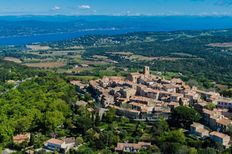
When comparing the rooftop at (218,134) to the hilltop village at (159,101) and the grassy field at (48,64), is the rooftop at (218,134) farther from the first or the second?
the grassy field at (48,64)

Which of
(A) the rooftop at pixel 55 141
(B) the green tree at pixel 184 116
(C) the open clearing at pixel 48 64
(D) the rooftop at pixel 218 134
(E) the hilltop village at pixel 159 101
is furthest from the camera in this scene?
(C) the open clearing at pixel 48 64

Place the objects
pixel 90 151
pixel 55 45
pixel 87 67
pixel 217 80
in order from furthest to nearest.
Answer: pixel 55 45
pixel 87 67
pixel 217 80
pixel 90 151

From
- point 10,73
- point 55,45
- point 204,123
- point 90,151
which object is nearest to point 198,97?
point 204,123

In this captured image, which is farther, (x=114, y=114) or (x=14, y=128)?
(x=114, y=114)

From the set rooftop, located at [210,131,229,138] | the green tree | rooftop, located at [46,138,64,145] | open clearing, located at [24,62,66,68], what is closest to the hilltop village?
rooftop, located at [210,131,229,138]

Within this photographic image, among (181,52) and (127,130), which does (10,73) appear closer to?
(127,130)

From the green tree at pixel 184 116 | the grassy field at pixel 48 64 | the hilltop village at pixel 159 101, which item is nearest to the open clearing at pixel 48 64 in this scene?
the grassy field at pixel 48 64

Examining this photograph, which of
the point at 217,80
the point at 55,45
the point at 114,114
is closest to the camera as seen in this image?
the point at 114,114

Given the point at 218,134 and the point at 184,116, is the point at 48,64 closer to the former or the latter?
the point at 184,116

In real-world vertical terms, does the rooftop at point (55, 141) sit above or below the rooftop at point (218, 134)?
below
